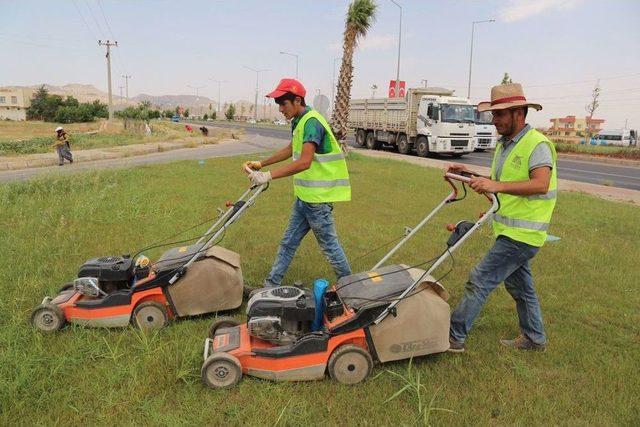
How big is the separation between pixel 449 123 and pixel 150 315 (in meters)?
18.3

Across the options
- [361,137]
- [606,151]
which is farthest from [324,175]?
[606,151]

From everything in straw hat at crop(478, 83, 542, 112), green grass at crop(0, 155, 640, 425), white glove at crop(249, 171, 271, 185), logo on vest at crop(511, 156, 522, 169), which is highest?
straw hat at crop(478, 83, 542, 112)

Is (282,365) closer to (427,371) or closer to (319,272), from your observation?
(427,371)

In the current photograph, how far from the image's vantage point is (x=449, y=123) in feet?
65.5

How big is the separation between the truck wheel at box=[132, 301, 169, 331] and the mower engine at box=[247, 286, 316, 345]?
0.92m

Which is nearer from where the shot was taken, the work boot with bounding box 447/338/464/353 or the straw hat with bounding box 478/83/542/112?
the straw hat with bounding box 478/83/542/112

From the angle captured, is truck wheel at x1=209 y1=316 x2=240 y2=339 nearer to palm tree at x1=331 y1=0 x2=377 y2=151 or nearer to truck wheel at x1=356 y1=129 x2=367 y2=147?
palm tree at x1=331 y1=0 x2=377 y2=151

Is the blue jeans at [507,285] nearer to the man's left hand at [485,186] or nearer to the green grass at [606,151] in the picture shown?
the man's left hand at [485,186]

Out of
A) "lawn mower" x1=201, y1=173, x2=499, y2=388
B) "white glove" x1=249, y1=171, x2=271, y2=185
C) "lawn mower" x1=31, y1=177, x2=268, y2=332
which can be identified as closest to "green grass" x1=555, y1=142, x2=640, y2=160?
"lawn mower" x1=201, y1=173, x2=499, y2=388

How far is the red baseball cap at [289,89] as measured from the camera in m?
3.78

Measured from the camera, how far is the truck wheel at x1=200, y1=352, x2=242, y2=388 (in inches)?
116

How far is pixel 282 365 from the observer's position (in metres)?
3.03

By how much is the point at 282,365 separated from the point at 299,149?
1836 mm

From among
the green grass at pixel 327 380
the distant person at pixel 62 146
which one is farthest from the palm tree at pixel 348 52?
the green grass at pixel 327 380
